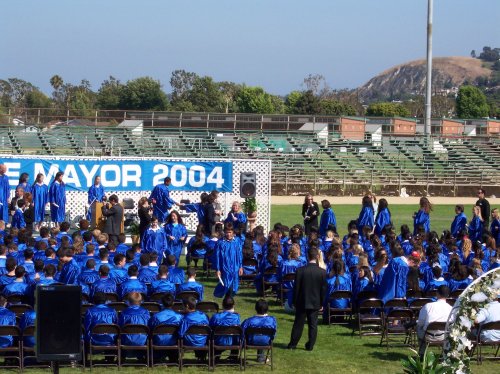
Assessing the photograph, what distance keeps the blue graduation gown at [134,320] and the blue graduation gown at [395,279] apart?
4.35m

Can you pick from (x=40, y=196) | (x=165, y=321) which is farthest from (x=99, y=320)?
(x=40, y=196)

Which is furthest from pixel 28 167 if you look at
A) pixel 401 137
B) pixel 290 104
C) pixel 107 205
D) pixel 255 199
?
pixel 290 104

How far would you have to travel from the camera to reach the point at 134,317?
13.3 meters

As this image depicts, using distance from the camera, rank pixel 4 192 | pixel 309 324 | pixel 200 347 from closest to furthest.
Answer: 1. pixel 200 347
2. pixel 309 324
3. pixel 4 192

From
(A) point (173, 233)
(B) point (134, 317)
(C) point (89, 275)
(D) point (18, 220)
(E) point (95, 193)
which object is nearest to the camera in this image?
(B) point (134, 317)

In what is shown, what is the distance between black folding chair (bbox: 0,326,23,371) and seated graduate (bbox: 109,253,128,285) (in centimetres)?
261

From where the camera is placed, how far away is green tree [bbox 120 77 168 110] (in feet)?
291

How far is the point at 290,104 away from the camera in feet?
301

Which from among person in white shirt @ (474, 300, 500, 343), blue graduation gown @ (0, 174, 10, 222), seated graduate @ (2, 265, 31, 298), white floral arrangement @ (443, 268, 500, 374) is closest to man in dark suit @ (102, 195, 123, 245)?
Answer: blue graduation gown @ (0, 174, 10, 222)

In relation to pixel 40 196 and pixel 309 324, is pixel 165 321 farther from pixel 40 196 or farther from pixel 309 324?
pixel 40 196

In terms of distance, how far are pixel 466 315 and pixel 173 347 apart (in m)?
3.98

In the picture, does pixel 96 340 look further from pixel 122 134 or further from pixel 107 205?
pixel 122 134

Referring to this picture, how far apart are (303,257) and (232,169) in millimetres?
8719

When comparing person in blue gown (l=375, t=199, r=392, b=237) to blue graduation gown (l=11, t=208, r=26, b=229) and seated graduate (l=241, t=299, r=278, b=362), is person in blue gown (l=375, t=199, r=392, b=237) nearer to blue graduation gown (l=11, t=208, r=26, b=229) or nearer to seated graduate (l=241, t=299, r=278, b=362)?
blue graduation gown (l=11, t=208, r=26, b=229)
